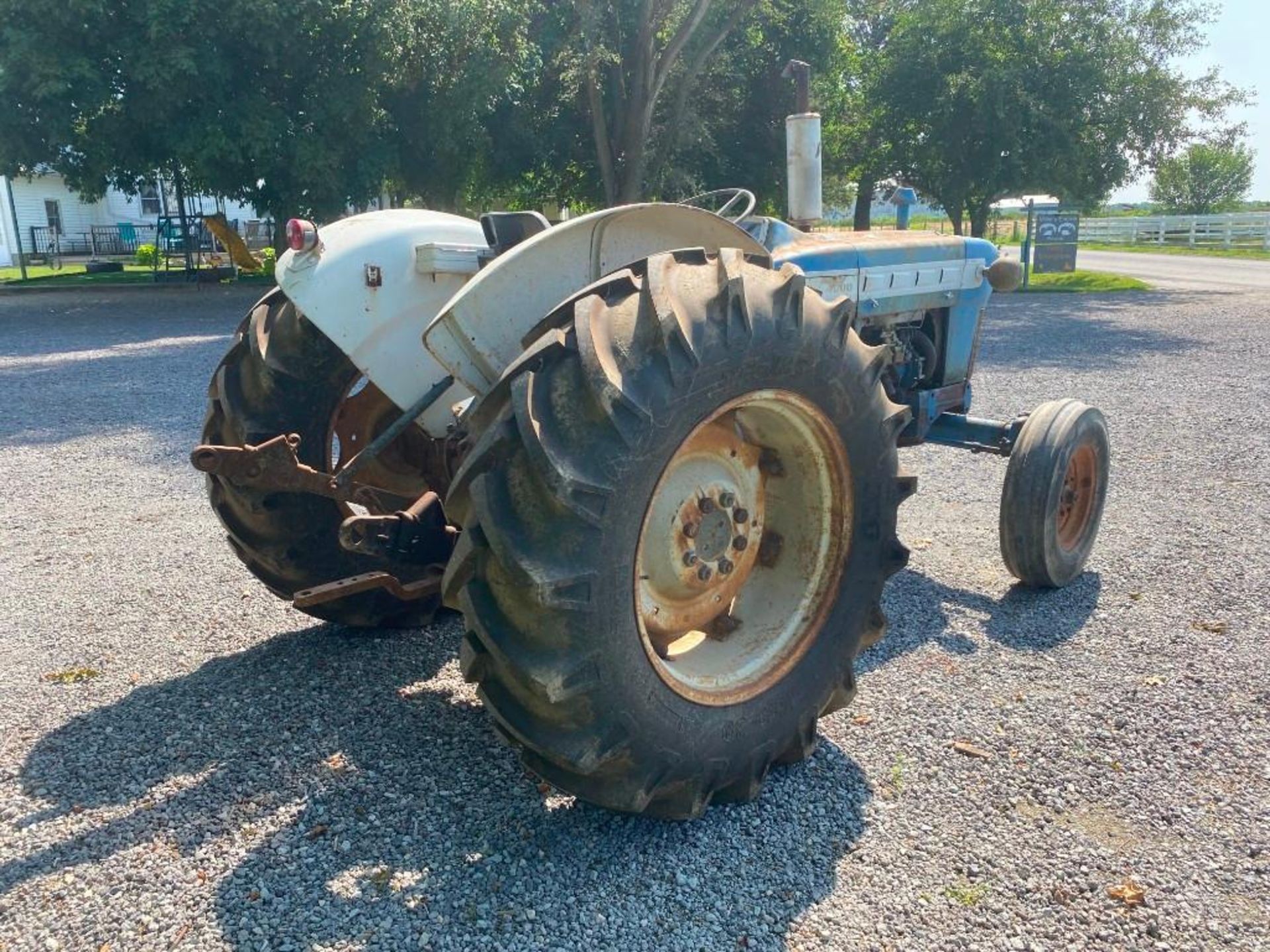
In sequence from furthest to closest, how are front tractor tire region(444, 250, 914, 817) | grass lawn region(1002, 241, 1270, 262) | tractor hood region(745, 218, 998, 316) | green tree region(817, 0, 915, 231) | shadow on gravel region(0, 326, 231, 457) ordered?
grass lawn region(1002, 241, 1270, 262), green tree region(817, 0, 915, 231), shadow on gravel region(0, 326, 231, 457), tractor hood region(745, 218, 998, 316), front tractor tire region(444, 250, 914, 817)

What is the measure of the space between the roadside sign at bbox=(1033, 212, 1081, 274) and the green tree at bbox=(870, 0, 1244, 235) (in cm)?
72

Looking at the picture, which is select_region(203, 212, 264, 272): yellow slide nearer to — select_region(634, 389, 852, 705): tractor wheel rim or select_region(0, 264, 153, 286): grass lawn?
select_region(0, 264, 153, 286): grass lawn

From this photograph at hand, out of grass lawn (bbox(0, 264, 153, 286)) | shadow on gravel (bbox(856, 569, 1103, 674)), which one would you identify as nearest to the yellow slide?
grass lawn (bbox(0, 264, 153, 286))

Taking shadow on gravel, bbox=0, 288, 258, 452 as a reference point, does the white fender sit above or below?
above

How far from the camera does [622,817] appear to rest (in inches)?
111

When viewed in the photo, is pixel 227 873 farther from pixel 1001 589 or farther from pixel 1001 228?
pixel 1001 228

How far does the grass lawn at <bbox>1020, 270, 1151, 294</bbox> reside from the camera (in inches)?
803

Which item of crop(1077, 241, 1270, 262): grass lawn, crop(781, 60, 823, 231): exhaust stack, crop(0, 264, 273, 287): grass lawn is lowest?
crop(1077, 241, 1270, 262): grass lawn

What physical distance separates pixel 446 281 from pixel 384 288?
22 centimetres

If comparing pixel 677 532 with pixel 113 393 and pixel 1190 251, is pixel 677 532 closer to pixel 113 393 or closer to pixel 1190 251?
pixel 113 393

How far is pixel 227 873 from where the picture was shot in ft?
8.46

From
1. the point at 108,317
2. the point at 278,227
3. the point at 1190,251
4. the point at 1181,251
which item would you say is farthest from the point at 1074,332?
the point at 1181,251

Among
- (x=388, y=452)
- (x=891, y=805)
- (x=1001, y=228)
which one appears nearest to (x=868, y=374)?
(x=891, y=805)

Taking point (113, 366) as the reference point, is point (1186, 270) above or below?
below
